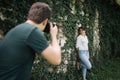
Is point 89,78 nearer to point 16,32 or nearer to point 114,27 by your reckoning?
point 114,27

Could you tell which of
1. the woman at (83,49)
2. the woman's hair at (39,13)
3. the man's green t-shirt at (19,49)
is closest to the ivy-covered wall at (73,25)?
the woman at (83,49)

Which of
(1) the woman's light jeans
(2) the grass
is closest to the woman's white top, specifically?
(1) the woman's light jeans

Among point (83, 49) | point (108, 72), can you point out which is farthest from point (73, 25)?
point (108, 72)

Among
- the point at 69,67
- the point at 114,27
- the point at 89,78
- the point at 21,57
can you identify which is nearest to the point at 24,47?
the point at 21,57

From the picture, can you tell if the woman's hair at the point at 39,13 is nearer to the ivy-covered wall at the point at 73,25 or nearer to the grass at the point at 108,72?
the ivy-covered wall at the point at 73,25

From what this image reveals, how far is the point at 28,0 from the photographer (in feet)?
22.6

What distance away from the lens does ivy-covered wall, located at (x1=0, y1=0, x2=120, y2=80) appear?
6.56 metres

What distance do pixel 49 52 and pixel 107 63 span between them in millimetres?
10013

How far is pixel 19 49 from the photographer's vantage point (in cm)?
314

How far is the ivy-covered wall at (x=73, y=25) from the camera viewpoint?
6.56 meters

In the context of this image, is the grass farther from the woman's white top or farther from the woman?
the woman's white top

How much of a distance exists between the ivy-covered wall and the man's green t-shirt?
3.14 meters

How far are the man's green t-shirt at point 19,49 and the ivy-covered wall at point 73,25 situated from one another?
3.14m

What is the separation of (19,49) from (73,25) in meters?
6.28
